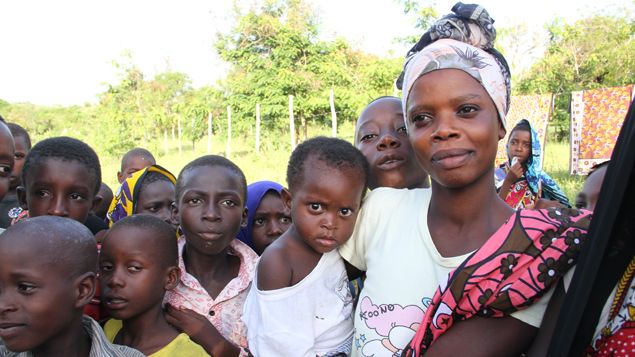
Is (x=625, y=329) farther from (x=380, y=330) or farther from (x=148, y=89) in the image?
(x=148, y=89)

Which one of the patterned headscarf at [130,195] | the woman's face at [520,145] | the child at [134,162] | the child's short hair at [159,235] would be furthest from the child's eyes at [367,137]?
the woman's face at [520,145]

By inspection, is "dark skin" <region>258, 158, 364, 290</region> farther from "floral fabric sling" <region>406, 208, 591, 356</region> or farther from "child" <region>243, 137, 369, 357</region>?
"floral fabric sling" <region>406, 208, 591, 356</region>

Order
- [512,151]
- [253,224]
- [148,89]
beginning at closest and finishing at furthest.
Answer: [253,224], [512,151], [148,89]

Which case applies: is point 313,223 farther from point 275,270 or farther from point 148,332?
point 148,332

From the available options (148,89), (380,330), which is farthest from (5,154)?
(148,89)

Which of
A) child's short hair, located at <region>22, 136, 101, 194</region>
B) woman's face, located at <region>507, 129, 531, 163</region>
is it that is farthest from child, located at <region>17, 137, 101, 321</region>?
woman's face, located at <region>507, 129, 531, 163</region>

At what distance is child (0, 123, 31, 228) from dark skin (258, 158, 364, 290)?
2.12m

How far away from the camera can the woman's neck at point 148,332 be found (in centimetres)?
195

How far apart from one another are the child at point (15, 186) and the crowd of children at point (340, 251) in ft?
3.18

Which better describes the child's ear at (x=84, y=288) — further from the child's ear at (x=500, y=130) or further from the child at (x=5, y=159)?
the child's ear at (x=500, y=130)

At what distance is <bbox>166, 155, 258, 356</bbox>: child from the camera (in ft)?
7.00

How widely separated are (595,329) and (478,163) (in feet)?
1.88

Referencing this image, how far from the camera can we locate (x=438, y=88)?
4.85 ft

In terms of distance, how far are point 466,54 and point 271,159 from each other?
1386 cm
